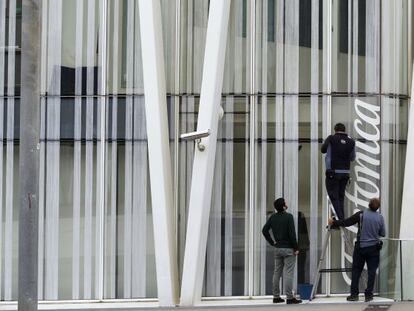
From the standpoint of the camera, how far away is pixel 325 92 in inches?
696

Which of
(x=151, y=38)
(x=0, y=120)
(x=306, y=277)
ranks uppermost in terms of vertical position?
(x=151, y=38)

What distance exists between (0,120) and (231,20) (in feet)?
14.7

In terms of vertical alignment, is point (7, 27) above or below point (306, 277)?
above

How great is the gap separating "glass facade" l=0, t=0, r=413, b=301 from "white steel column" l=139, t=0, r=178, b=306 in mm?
416

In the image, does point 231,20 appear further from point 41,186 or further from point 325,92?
point 41,186

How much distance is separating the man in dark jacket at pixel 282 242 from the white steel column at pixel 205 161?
3.71ft

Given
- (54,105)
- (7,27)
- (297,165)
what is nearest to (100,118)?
(54,105)

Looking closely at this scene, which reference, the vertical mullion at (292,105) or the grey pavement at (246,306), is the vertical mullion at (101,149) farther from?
the vertical mullion at (292,105)

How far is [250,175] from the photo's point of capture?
693 inches

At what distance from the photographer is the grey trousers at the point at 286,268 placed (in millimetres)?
16781

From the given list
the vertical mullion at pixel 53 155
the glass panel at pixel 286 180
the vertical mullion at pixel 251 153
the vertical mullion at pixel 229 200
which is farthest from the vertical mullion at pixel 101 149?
the glass panel at pixel 286 180

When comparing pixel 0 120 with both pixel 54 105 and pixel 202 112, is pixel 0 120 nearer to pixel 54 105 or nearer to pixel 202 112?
pixel 54 105

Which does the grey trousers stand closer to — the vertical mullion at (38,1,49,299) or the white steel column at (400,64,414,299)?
the white steel column at (400,64,414,299)

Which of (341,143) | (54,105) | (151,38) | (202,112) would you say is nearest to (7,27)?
(54,105)
